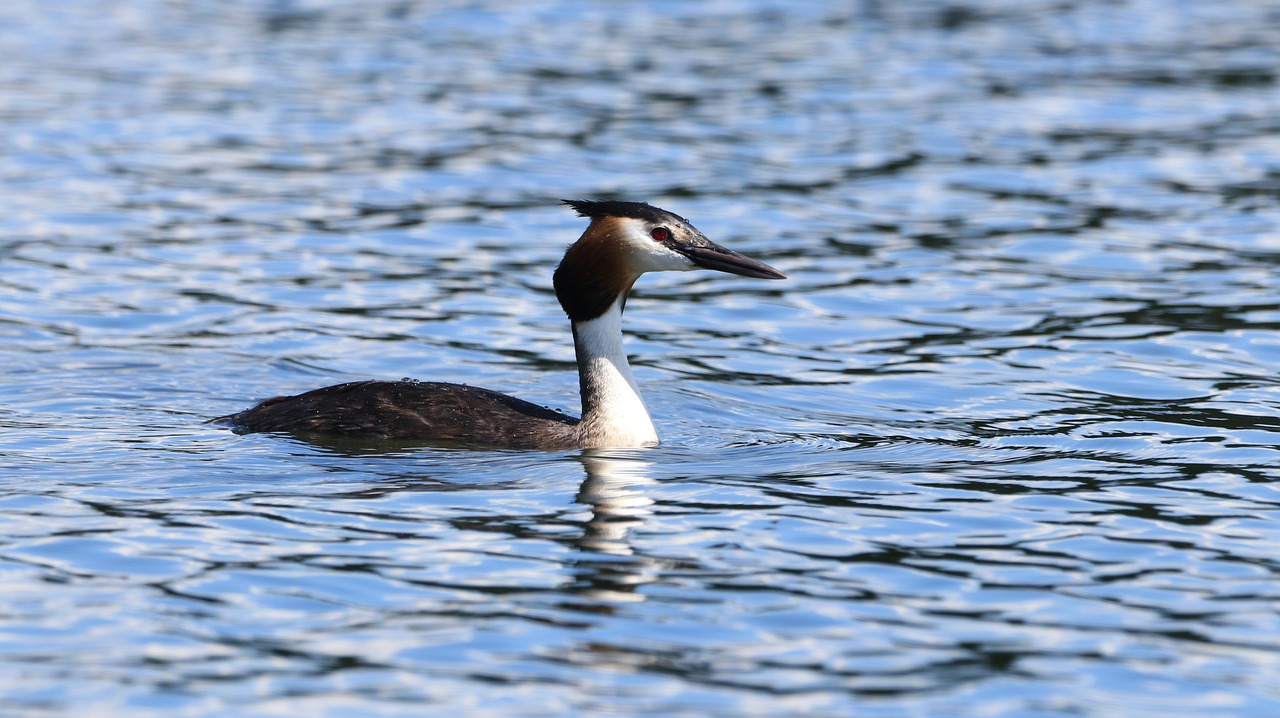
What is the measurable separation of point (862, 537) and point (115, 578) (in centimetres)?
339

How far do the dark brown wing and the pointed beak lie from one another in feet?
4.02

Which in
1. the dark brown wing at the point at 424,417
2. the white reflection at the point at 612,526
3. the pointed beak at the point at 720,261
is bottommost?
the white reflection at the point at 612,526

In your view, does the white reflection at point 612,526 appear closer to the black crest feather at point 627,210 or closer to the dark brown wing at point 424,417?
the dark brown wing at point 424,417

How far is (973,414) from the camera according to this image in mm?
11633

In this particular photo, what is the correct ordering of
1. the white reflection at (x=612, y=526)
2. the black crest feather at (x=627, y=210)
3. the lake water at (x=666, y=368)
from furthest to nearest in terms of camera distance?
the black crest feather at (x=627, y=210) < the white reflection at (x=612, y=526) < the lake water at (x=666, y=368)

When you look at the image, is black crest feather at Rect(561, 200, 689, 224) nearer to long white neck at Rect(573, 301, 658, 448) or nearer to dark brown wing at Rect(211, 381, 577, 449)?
long white neck at Rect(573, 301, 658, 448)

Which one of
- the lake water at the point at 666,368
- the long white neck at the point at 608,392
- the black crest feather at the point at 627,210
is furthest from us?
the long white neck at the point at 608,392

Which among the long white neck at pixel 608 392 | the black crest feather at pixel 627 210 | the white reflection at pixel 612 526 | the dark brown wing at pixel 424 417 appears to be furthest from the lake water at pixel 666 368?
the black crest feather at pixel 627 210

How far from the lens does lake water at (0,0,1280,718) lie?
23.5 ft

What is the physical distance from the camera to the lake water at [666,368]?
715cm

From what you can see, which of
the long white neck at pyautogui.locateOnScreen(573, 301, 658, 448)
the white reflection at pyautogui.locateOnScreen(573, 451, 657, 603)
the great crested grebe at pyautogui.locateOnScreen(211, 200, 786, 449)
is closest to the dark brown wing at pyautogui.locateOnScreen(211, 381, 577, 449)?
the great crested grebe at pyautogui.locateOnScreen(211, 200, 786, 449)

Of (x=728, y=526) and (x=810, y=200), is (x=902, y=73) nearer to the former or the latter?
(x=810, y=200)

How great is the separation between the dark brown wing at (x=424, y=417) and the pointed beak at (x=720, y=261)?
4.02ft

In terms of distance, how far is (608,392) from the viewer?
427 inches
